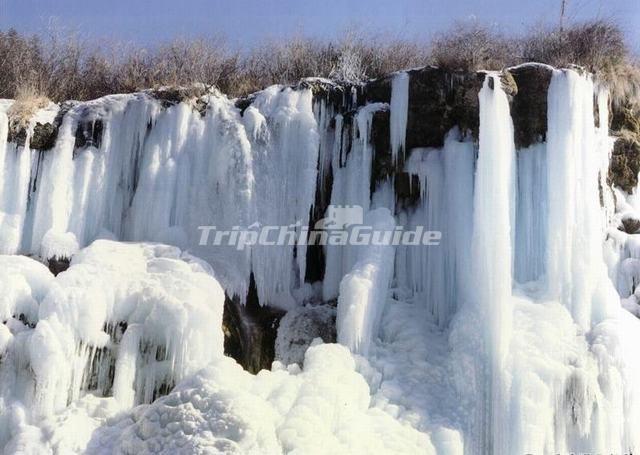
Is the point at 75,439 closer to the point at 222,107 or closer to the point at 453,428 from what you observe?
the point at 453,428

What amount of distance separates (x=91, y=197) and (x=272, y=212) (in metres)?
2.55

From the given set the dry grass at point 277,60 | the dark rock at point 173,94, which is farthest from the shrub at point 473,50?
the dark rock at point 173,94

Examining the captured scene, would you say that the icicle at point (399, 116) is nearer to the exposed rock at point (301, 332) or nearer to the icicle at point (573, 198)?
the icicle at point (573, 198)

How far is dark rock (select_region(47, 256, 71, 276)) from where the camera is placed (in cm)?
920

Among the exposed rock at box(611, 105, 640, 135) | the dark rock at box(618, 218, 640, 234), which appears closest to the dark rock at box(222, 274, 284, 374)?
the dark rock at box(618, 218, 640, 234)

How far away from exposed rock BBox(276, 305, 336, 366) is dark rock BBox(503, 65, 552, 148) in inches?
137

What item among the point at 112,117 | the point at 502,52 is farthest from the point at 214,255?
the point at 502,52

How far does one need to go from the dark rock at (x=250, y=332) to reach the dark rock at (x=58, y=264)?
2.15 m

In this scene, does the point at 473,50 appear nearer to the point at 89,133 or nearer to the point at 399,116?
the point at 399,116

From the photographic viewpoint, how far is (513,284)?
893 centimetres

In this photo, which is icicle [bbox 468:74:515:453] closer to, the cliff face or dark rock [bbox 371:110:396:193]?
the cliff face

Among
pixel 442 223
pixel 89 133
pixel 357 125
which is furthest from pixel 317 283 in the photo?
pixel 89 133

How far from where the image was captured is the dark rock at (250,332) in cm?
909

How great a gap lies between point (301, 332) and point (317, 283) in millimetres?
1078
